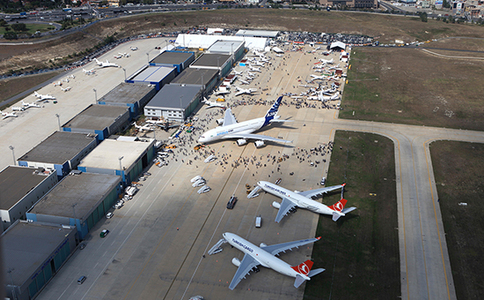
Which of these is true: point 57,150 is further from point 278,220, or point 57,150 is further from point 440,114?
point 440,114

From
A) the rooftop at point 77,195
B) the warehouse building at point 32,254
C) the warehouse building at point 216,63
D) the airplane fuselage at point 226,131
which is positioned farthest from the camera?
the warehouse building at point 216,63

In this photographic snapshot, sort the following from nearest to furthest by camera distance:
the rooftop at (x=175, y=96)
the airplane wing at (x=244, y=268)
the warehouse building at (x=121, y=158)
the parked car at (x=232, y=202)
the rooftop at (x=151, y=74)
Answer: the airplane wing at (x=244, y=268) < the parked car at (x=232, y=202) < the warehouse building at (x=121, y=158) < the rooftop at (x=175, y=96) < the rooftop at (x=151, y=74)

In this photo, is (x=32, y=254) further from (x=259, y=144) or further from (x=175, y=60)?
(x=175, y=60)

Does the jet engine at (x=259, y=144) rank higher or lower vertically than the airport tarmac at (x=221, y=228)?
higher

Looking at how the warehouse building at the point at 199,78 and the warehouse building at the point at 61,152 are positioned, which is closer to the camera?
the warehouse building at the point at 61,152

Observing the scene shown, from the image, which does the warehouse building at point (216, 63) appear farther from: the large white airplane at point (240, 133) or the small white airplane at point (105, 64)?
the large white airplane at point (240, 133)

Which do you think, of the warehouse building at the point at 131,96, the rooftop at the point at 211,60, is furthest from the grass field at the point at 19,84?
the rooftop at the point at 211,60

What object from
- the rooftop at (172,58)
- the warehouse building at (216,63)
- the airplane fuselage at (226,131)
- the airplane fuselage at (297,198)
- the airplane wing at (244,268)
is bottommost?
the airplane wing at (244,268)

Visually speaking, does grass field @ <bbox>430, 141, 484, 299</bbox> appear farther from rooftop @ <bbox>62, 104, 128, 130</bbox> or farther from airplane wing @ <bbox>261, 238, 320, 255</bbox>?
rooftop @ <bbox>62, 104, 128, 130</bbox>
